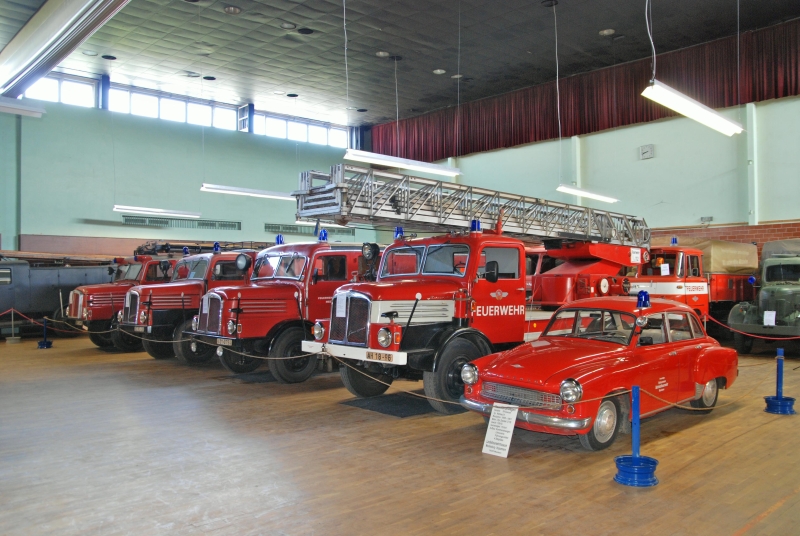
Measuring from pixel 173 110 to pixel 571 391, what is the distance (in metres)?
20.0

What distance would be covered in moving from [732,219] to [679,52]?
16.2 ft

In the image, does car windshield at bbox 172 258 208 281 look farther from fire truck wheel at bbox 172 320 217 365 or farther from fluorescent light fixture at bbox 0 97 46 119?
fluorescent light fixture at bbox 0 97 46 119

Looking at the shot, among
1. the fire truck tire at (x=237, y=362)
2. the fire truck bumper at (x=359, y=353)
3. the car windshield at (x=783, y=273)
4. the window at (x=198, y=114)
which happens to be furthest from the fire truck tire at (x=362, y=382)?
the window at (x=198, y=114)

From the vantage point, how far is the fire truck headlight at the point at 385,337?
21.5ft

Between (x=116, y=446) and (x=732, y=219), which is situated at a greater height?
(x=732, y=219)

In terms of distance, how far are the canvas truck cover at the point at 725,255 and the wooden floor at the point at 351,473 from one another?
620cm

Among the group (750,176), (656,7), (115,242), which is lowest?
(115,242)

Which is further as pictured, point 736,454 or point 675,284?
point 675,284

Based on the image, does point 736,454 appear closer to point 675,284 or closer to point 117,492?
point 117,492

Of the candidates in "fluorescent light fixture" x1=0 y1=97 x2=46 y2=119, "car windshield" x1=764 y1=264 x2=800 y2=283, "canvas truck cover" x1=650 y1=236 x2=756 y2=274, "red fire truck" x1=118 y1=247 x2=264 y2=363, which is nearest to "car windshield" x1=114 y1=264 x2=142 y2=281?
"red fire truck" x1=118 y1=247 x2=264 y2=363

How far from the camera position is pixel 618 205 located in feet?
61.0

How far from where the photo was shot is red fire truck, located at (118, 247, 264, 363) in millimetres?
10781

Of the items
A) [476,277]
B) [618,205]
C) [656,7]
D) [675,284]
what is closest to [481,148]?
[618,205]

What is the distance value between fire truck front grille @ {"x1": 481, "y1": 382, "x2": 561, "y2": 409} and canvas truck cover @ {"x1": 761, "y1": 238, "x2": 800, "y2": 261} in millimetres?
11195
